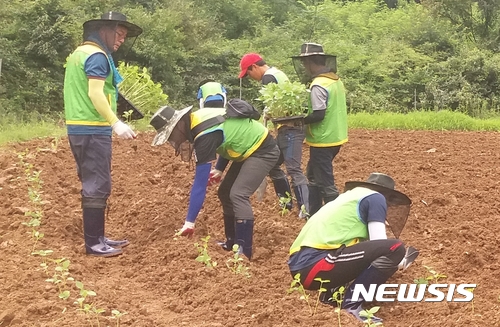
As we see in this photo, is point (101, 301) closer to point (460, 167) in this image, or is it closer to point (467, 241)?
point (467, 241)

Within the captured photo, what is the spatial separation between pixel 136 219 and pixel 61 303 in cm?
240

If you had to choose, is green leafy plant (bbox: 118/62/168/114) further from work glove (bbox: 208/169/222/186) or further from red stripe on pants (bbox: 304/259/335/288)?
red stripe on pants (bbox: 304/259/335/288)

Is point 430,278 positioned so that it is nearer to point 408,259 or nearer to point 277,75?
point 408,259

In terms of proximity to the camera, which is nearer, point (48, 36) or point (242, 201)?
point (242, 201)

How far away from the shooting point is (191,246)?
536 cm

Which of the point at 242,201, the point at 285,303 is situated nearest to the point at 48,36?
the point at 242,201

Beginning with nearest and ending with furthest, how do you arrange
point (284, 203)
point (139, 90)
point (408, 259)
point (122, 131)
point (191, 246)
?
1. point (408, 259)
2. point (122, 131)
3. point (191, 246)
4. point (284, 203)
5. point (139, 90)

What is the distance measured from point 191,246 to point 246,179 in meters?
0.67

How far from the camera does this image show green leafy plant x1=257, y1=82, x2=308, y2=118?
6.24 meters

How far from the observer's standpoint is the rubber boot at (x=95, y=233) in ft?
17.8

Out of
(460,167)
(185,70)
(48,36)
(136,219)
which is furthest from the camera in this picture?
(185,70)

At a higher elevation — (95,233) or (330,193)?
(330,193)

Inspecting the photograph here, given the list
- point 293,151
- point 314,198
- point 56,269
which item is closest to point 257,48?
point 293,151

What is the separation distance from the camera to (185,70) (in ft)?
64.6
